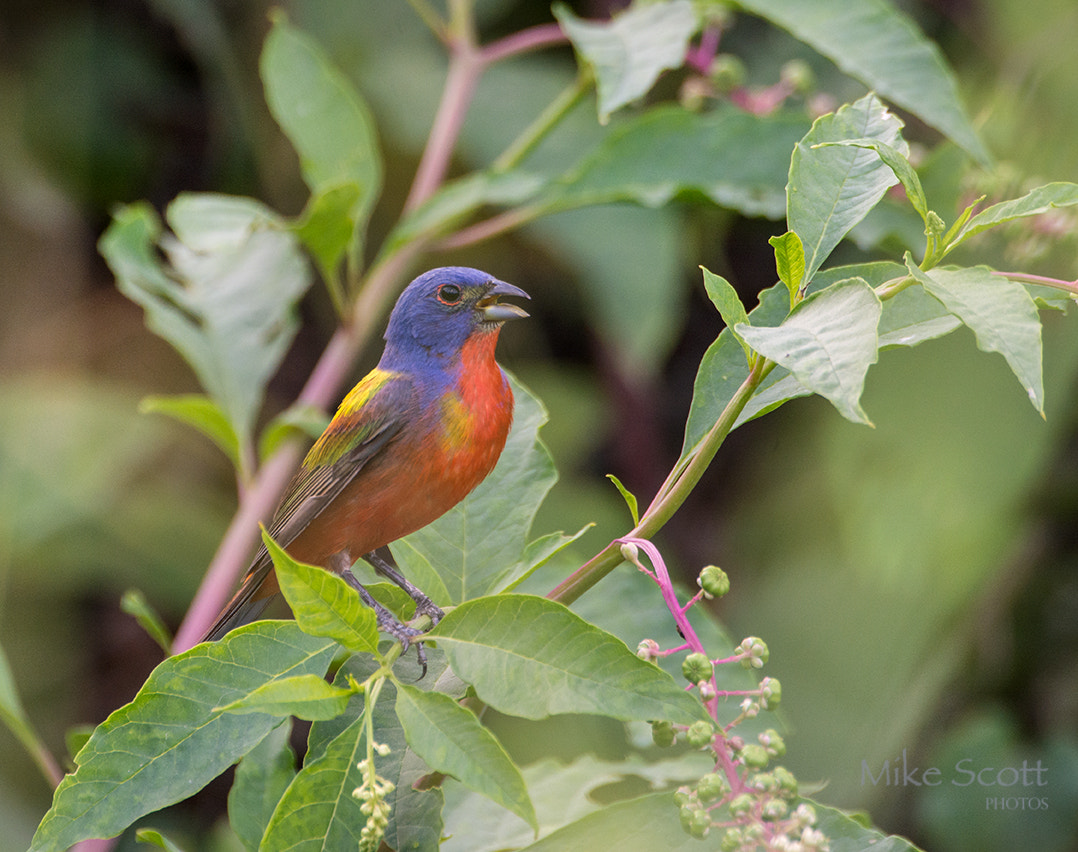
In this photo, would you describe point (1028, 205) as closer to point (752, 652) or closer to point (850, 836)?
point (752, 652)

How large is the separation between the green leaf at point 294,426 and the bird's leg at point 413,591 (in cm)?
47

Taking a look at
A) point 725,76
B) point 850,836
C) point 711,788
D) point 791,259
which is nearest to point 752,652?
point 711,788

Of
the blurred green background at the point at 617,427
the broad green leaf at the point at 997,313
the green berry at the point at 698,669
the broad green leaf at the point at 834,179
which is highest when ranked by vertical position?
the broad green leaf at the point at 834,179

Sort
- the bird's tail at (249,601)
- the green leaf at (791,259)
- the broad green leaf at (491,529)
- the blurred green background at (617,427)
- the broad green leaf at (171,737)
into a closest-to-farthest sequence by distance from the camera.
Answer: the green leaf at (791,259)
the broad green leaf at (171,737)
the broad green leaf at (491,529)
the bird's tail at (249,601)
the blurred green background at (617,427)

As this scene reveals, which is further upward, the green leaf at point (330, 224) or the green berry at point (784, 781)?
the green leaf at point (330, 224)

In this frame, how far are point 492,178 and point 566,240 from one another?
4.25ft

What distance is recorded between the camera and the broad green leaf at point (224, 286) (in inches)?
102

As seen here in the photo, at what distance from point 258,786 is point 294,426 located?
88 cm

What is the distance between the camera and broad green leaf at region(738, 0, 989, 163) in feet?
6.99

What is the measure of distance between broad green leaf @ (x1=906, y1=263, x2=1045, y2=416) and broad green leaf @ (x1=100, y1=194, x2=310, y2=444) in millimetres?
1745

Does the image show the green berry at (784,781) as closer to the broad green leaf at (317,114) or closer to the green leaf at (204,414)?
the green leaf at (204,414)

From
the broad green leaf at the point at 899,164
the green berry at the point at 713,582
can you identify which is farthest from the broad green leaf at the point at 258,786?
the broad green leaf at the point at 899,164

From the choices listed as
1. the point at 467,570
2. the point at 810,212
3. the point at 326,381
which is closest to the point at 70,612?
the point at 326,381

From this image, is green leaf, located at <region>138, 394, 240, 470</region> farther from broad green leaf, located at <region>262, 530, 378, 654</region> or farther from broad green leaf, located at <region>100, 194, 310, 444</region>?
broad green leaf, located at <region>262, 530, 378, 654</region>
